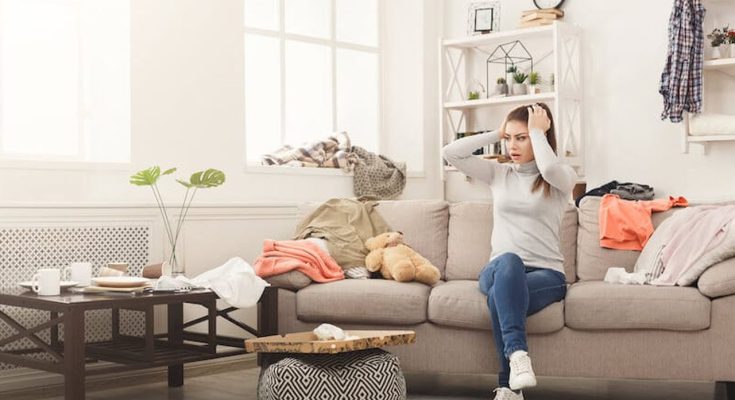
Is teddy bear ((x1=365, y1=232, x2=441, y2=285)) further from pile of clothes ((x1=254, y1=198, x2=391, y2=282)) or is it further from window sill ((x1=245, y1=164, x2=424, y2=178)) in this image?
window sill ((x1=245, y1=164, x2=424, y2=178))

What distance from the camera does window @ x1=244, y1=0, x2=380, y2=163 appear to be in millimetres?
5582

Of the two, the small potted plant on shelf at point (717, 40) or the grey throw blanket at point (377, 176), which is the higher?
the small potted plant on shelf at point (717, 40)

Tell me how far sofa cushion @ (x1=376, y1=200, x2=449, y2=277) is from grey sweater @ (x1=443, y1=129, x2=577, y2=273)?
521 mm

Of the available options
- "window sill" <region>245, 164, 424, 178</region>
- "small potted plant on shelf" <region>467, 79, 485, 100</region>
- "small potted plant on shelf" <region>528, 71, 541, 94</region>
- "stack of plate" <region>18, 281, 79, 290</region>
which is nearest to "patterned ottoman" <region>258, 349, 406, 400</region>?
"stack of plate" <region>18, 281, 79, 290</region>

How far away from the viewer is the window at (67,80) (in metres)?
4.55

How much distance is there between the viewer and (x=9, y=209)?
412 cm

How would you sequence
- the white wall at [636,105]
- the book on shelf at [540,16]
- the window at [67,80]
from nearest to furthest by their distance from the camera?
the window at [67,80] < the white wall at [636,105] < the book on shelf at [540,16]

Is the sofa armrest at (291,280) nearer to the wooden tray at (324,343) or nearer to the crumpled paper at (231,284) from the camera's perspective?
the crumpled paper at (231,284)

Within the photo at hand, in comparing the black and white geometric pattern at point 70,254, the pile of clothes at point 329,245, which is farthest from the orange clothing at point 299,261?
the black and white geometric pattern at point 70,254

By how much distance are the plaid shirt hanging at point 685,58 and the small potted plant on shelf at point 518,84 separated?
935mm

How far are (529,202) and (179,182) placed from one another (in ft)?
5.18

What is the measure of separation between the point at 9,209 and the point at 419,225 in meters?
1.79

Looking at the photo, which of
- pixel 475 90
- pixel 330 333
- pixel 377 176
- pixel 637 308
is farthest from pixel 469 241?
pixel 475 90

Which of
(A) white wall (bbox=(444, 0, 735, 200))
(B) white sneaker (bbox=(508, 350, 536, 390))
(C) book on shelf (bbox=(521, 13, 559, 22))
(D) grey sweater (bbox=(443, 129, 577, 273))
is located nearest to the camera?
(B) white sneaker (bbox=(508, 350, 536, 390))
